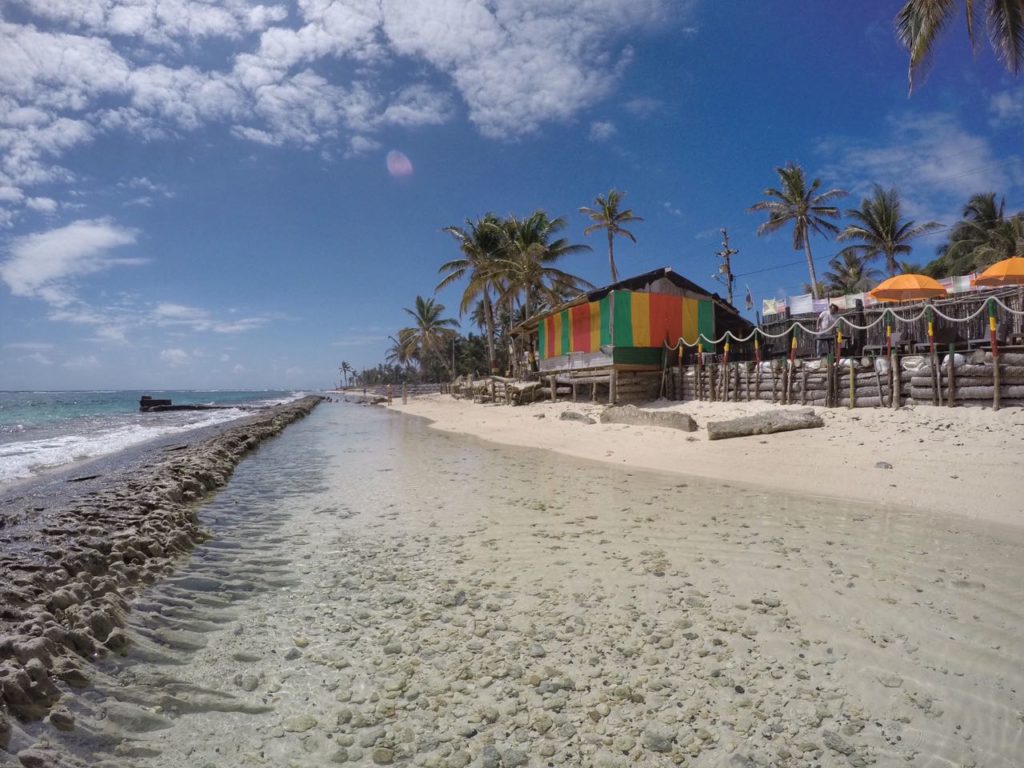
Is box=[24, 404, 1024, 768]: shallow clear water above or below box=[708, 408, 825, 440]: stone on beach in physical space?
below

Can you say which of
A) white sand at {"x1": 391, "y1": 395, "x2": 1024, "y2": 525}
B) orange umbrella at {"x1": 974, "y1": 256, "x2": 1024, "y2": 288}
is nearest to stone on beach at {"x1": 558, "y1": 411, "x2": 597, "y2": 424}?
white sand at {"x1": 391, "y1": 395, "x2": 1024, "y2": 525}

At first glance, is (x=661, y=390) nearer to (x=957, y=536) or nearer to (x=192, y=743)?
(x=957, y=536)

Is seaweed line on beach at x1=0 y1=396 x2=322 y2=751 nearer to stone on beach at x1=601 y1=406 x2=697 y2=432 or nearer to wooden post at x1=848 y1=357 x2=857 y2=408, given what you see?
stone on beach at x1=601 y1=406 x2=697 y2=432

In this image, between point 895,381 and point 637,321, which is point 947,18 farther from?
point 637,321

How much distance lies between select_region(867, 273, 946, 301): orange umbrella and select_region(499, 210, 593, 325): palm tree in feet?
65.4

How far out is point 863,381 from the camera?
1106cm

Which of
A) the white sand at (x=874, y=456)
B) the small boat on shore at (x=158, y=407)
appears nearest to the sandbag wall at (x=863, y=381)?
the white sand at (x=874, y=456)

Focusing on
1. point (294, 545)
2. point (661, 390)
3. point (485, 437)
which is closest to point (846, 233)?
point (661, 390)

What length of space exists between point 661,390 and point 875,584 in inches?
594

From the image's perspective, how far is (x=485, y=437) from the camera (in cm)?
1611

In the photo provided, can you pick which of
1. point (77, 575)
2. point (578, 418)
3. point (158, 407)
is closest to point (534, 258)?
point (578, 418)

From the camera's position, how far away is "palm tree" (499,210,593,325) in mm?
31328

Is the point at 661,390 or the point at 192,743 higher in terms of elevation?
the point at 661,390

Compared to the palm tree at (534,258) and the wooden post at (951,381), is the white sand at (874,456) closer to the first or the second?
the wooden post at (951,381)
